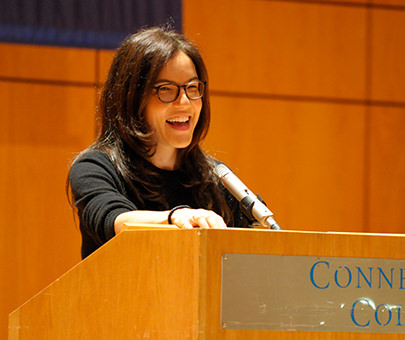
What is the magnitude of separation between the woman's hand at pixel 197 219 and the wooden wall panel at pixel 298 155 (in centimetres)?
232

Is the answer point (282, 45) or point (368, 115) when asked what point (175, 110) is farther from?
point (368, 115)

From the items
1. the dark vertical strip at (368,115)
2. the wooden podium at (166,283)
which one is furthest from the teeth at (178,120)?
the dark vertical strip at (368,115)

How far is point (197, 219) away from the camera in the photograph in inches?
43.4

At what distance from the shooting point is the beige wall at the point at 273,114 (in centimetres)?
326

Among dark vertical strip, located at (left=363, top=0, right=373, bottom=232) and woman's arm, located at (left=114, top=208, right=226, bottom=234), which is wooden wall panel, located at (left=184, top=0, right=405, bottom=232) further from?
woman's arm, located at (left=114, top=208, right=226, bottom=234)

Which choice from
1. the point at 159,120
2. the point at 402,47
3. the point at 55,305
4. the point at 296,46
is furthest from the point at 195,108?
the point at 402,47

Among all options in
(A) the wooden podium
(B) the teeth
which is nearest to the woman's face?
(B) the teeth

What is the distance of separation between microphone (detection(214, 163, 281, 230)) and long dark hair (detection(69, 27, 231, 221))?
0.31 meters

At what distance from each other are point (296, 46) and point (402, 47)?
0.64 meters

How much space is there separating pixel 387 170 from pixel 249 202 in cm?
261

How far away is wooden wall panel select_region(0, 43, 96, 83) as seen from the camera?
328 cm

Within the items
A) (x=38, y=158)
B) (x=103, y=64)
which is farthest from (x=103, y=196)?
(x=103, y=64)

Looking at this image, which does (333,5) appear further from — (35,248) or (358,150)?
(35,248)

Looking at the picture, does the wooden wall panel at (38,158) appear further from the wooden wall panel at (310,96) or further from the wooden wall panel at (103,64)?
the wooden wall panel at (310,96)
